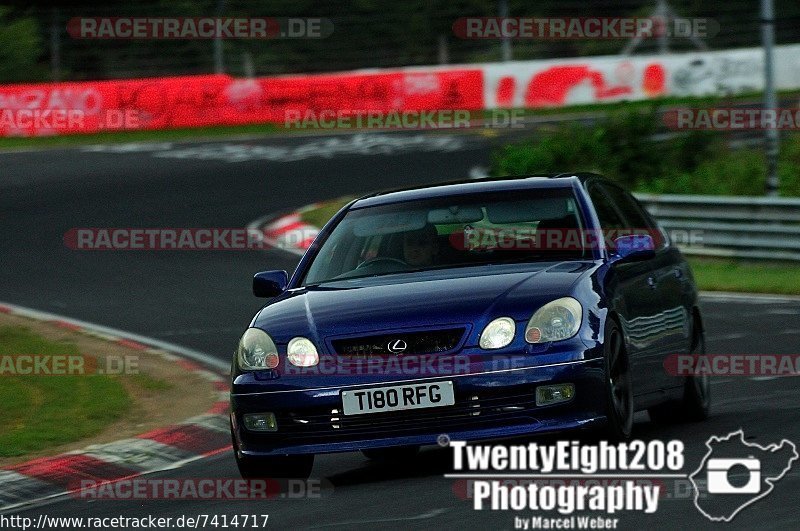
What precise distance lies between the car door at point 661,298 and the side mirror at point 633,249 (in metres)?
0.28

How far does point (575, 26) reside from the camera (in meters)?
38.8

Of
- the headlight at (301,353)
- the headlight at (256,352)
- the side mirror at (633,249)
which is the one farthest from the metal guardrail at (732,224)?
the headlight at (301,353)

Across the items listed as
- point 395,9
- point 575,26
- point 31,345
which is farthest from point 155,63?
point 31,345

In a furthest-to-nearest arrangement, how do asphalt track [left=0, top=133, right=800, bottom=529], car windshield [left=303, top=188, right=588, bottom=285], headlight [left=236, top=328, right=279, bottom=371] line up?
1. car windshield [left=303, top=188, right=588, bottom=285]
2. headlight [left=236, top=328, right=279, bottom=371]
3. asphalt track [left=0, top=133, right=800, bottom=529]

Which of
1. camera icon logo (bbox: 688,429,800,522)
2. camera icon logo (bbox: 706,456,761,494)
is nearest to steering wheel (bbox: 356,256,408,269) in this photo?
camera icon logo (bbox: 688,429,800,522)

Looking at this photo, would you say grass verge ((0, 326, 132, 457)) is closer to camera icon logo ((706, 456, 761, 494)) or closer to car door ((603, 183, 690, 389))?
car door ((603, 183, 690, 389))

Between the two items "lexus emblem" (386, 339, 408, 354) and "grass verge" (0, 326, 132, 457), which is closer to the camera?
"lexus emblem" (386, 339, 408, 354)

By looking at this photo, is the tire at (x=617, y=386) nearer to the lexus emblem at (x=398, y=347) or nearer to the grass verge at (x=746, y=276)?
the lexus emblem at (x=398, y=347)

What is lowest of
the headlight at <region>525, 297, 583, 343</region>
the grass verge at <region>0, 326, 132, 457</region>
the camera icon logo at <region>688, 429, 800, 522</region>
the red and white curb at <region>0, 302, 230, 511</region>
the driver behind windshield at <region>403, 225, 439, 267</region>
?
the red and white curb at <region>0, 302, 230, 511</region>

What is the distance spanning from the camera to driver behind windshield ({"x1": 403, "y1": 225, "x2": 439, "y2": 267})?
27.1 feet

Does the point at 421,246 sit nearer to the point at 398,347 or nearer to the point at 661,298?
the point at 398,347

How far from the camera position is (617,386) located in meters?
7.61

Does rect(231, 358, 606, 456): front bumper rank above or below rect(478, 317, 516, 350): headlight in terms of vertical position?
below

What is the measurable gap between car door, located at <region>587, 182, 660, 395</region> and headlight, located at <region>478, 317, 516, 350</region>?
→ 674mm
